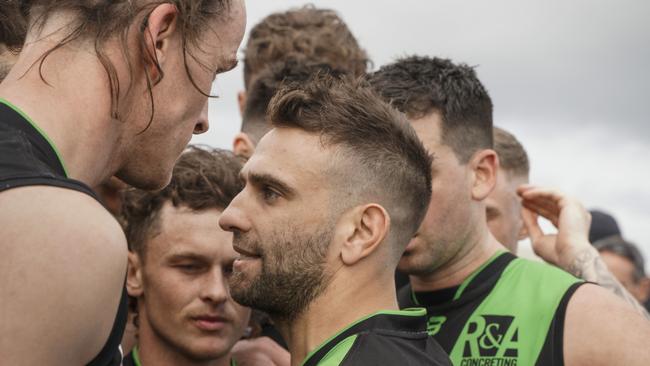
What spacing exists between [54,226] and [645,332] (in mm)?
2436

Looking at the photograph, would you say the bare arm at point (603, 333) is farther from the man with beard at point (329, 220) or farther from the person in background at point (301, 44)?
the person in background at point (301, 44)

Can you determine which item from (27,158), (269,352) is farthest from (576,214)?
(27,158)

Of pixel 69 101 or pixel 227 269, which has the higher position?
pixel 69 101

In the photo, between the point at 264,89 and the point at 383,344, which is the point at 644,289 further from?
the point at 383,344

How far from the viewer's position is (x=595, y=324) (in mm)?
3424

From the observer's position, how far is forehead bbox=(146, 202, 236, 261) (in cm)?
416

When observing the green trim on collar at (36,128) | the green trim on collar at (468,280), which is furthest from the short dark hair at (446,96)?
the green trim on collar at (36,128)

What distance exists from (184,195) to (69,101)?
210 centimetres

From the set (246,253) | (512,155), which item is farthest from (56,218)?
(512,155)

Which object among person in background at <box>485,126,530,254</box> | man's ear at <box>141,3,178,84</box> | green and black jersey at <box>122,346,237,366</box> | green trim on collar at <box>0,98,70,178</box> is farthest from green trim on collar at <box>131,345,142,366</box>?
person in background at <box>485,126,530,254</box>

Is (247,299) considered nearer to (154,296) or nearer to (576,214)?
(154,296)

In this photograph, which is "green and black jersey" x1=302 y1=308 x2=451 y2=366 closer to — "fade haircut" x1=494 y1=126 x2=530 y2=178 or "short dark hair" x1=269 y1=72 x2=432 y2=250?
"short dark hair" x1=269 y1=72 x2=432 y2=250

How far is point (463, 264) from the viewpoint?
411 centimetres

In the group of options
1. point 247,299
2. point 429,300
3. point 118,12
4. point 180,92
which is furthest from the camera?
point 429,300
